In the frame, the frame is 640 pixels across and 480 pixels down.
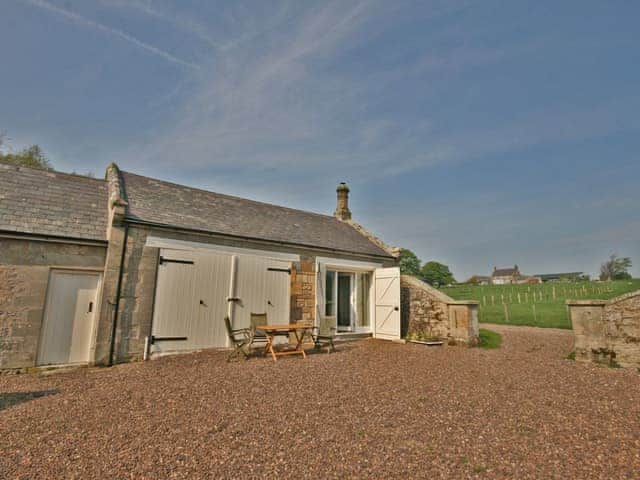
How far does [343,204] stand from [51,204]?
10.7 meters

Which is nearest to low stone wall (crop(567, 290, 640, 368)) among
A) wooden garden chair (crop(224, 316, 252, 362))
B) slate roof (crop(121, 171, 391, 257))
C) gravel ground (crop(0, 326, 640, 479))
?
gravel ground (crop(0, 326, 640, 479))

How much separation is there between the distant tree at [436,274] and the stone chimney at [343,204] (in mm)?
47378

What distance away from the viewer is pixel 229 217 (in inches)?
399

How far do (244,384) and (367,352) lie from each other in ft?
13.4

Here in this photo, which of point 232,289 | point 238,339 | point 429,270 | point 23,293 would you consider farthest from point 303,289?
point 429,270

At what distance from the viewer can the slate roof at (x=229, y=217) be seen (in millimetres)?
8625

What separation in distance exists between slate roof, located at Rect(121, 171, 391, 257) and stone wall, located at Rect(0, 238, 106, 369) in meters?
1.81

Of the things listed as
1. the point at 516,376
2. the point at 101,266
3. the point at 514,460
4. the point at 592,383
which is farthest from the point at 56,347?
the point at 592,383

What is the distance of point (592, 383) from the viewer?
19.5ft

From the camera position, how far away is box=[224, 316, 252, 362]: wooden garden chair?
24.9 ft

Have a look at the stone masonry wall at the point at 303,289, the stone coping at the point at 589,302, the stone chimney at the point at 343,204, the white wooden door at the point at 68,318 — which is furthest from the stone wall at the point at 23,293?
the stone coping at the point at 589,302

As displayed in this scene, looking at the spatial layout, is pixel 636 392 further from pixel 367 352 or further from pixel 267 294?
pixel 267 294

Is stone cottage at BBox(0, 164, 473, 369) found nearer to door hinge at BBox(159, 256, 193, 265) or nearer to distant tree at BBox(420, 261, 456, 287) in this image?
door hinge at BBox(159, 256, 193, 265)

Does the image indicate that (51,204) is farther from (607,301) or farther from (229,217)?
(607,301)
